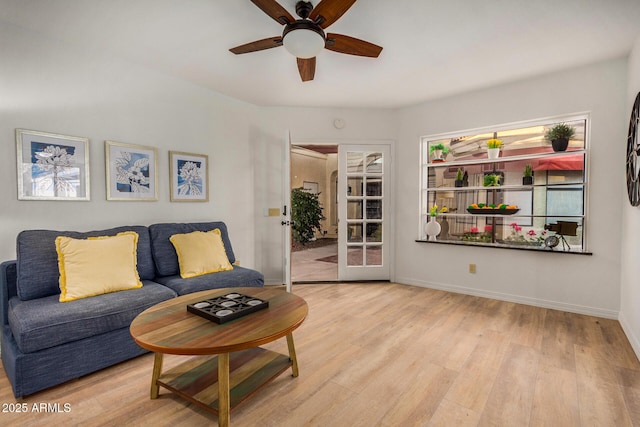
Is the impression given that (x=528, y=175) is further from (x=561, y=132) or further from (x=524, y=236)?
(x=524, y=236)

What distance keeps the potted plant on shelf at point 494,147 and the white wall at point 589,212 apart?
0.75 ft

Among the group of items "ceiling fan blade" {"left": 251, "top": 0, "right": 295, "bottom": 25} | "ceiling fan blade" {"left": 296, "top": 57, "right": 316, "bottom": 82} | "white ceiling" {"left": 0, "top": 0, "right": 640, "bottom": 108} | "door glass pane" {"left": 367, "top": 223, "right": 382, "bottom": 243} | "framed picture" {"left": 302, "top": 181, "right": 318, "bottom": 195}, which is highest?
"white ceiling" {"left": 0, "top": 0, "right": 640, "bottom": 108}

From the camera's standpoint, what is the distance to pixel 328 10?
1845 mm

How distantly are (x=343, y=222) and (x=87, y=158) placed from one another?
3.04 metres

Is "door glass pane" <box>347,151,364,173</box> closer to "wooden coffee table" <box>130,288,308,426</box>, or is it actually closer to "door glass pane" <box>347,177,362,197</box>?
"door glass pane" <box>347,177,362,197</box>

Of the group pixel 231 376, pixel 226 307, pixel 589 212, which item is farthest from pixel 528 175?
pixel 231 376

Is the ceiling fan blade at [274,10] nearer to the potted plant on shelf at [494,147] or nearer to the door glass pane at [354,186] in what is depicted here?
the door glass pane at [354,186]

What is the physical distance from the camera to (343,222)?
178 inches

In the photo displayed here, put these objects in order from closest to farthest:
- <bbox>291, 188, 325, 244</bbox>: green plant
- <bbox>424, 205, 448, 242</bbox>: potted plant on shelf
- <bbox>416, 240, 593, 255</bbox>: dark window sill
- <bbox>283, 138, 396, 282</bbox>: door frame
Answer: <bbox>416, 240, 593, 255</bbox>: dark window sill → <bbox>424, 205, 448, 242</bbox>: potted plant on shelf → <bbox>283, 138, 396, 282</bbox>: door frame → <bbox>291, 188, 325, 244</bbox>: green plant

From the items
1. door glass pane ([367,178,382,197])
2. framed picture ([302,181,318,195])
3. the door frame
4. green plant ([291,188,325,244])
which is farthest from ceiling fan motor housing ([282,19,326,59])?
framed picture ([302,181,318,195])

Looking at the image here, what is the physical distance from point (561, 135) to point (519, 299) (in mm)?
1845

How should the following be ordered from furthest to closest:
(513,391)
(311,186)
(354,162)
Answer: (311,186), (354,162), (513,391)

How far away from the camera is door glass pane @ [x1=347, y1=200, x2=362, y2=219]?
452 centimetres

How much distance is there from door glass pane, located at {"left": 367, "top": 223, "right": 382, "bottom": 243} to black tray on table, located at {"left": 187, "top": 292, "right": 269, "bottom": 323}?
107 inches
